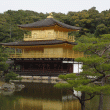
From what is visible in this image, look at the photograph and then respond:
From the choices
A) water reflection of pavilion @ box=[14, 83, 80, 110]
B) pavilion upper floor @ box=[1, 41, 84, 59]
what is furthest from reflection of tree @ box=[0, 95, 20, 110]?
pavilion upper floor @ box=[1, 41, 84, 59]

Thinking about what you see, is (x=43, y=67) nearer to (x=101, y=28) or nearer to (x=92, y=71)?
(x=92, y=71)

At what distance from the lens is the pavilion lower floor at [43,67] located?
97.3ft

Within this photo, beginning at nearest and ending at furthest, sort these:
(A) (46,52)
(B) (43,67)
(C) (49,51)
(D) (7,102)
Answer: (D) (7,102) < (B) (43,67) < (C) (49,51) < (A) (46,52)

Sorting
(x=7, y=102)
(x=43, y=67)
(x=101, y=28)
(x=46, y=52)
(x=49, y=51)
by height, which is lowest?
(x=7, y=102)

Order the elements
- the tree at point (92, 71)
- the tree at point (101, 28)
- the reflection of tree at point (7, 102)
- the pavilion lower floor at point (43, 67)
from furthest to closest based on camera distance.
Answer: the tree at point (101, 28) < the pavilion lower floor at point (43, 67) < the reflection of tree at point (7, 102) < the tree at point (92, 71)

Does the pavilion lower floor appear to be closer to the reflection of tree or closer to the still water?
the still water

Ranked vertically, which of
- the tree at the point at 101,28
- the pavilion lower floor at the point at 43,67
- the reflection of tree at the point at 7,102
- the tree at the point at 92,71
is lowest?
the reflection of tree at the point at 7,102

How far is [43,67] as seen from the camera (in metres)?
30.7

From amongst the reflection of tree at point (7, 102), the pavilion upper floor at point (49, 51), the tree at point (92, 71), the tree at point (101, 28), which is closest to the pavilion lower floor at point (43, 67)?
the pavilion upper floor at point (49, 51)

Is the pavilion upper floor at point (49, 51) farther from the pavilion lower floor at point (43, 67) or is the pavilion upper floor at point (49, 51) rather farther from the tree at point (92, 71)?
the tree at point (92, 71)

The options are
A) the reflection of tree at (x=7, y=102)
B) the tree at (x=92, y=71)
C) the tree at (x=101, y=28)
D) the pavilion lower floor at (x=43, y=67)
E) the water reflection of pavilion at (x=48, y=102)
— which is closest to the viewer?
the tree at (x=92, y=71)

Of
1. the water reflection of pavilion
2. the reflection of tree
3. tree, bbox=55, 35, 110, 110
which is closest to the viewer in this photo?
tree, bbox=55, 35, 110, 110

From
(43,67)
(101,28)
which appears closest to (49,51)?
(43,67)

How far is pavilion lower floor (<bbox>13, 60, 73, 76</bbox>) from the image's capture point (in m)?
29.6
